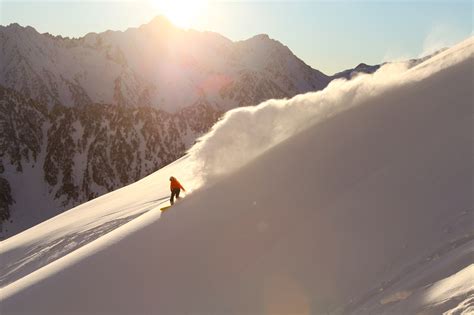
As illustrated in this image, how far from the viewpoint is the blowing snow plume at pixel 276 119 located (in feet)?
39.4

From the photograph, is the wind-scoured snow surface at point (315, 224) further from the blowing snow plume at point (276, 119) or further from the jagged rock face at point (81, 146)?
the jagged rock face at point (81, 146)

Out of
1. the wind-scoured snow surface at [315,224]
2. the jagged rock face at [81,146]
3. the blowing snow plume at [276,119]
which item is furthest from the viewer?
the jagged rock face at [81,146]

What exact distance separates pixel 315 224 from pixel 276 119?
18.0 ft

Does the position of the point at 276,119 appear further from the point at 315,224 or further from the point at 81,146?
the point at 81,146

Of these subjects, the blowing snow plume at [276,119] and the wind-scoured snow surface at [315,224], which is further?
the blowing snow plume at [276,119]

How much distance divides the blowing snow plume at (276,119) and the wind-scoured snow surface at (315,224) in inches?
1.7

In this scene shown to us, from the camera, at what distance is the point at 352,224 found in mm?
7680

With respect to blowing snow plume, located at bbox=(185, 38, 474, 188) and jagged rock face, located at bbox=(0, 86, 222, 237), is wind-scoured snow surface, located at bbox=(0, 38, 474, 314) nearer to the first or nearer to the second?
blowing snow plume, located at bbox=(185, 38, 474, 188)

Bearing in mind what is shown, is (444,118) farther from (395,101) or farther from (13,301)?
(13,301)

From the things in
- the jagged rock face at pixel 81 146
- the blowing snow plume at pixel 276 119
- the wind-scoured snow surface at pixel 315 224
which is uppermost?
the jagged rock face at pixel 81 146

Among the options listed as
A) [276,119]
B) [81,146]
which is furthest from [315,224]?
[81,146]

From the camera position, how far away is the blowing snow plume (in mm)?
12023

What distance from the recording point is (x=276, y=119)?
12.9 metres

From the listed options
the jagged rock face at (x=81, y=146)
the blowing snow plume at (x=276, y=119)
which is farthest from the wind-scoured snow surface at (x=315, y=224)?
the jagged rock face at (x=81, y=146)
